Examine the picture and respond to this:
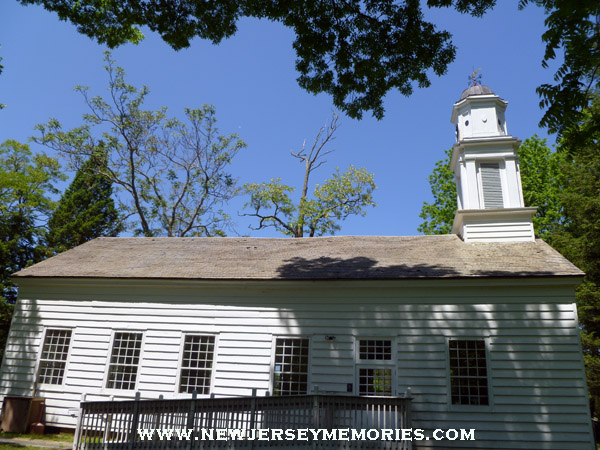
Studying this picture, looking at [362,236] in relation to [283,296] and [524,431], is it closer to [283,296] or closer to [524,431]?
[283,296]

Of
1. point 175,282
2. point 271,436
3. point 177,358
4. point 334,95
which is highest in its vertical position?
point 334,95

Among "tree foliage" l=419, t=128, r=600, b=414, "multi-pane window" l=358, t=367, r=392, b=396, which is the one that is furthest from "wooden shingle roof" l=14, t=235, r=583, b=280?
"tree foliage" l=419, t=128, r=600, b=414

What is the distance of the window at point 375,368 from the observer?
11117 mm

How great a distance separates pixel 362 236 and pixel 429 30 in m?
9.87

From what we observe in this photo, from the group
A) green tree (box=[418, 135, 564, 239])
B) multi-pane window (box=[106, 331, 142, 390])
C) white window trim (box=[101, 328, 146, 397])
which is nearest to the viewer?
white window trim (box=[101, 328, 146, 397])

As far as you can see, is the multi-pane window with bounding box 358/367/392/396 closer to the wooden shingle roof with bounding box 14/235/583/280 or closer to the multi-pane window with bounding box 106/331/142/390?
the wooden shingle roof with bounding box 14/235/583/280

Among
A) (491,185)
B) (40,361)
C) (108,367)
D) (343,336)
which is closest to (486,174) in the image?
(491,185)

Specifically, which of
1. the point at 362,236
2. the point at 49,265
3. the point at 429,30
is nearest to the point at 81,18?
the point at 429,30

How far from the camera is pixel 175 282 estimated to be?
12703mm

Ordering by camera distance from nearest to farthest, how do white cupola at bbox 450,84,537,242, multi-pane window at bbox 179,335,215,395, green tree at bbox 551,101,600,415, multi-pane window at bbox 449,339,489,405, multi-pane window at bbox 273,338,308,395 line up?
multi-pane window at bbox 449,339,489,405 → multi-pane window at bbox 273,338,308,395 → multi-pane window at bbox 179,335,215,395 → white cupola at bbox 450,84,537,242 → green tree at bbox 551,101,600,415

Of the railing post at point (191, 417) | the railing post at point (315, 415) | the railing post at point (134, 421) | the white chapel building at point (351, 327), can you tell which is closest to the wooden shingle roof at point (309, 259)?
the white chapel building at point (351, 327)

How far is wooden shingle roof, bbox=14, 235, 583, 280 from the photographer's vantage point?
11758 mm

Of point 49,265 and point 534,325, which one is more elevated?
point 49,265

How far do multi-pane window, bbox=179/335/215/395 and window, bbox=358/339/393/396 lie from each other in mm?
4132
